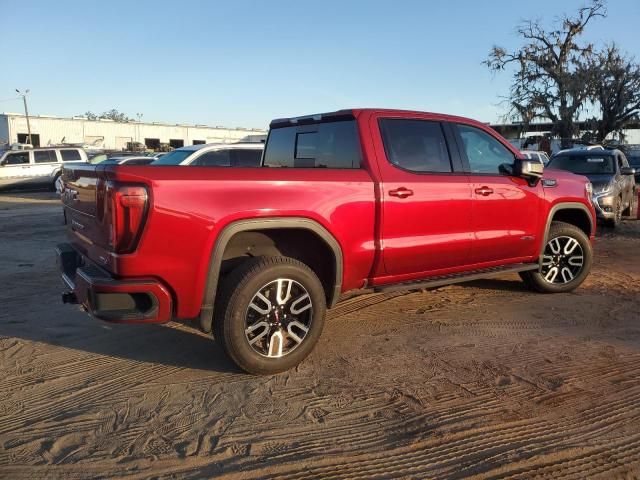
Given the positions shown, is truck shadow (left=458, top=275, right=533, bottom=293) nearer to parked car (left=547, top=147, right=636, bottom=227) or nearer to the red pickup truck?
the red pickup truck

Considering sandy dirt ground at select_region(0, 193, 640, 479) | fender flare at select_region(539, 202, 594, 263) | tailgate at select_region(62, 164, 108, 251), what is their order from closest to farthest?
1. sandy dirt ground at select_region(0, 193, 640, 479)
2. tailgate at select_region(62, 164, 108, 251)
3. fender flare at select_region(539, 202, 594, 263)

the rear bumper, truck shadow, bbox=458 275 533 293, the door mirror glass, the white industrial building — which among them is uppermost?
the door mirror glass

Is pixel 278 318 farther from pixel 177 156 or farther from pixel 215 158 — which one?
pixel 177 156

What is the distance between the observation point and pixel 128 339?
15.9 feet

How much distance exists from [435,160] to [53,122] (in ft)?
183

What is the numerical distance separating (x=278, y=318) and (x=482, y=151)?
9.11 ft

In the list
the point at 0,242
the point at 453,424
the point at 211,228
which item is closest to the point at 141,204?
the point at 211,228

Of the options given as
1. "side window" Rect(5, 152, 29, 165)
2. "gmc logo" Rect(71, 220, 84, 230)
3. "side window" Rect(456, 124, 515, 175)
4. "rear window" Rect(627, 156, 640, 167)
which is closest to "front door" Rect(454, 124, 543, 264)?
"side window" Rect(456, 124, 515, 175)

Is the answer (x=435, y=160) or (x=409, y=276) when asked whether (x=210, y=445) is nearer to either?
(x=409, y=276)

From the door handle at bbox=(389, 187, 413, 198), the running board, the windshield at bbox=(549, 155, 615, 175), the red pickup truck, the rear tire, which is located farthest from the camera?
the windshield at bbox=(549, 155, 615, 175)

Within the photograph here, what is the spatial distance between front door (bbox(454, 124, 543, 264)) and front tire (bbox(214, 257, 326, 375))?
6.24 ft

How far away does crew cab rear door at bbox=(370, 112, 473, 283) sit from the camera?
14.9 ft

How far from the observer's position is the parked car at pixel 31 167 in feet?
69.5

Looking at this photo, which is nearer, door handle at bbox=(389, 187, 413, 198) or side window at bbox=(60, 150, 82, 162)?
door handle at bbox=(389, 187, 413, 198)
